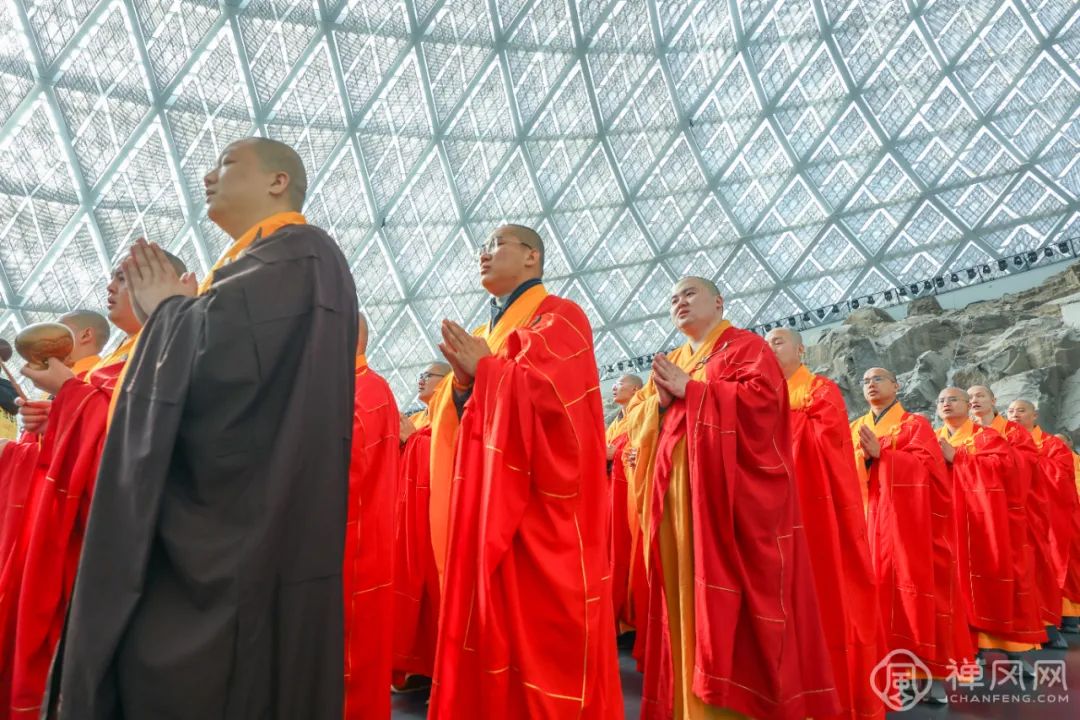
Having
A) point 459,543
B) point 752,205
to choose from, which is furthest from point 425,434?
point 752,205

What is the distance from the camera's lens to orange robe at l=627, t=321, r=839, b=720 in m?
3.90

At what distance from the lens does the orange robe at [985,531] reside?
7828 mm

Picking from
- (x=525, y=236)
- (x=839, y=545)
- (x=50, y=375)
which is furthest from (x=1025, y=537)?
(x=50, y=375)

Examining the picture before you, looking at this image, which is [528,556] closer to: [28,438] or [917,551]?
[28,438]

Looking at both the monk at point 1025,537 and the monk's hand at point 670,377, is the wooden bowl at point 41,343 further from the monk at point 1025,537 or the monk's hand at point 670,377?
the monk at point 1025,537

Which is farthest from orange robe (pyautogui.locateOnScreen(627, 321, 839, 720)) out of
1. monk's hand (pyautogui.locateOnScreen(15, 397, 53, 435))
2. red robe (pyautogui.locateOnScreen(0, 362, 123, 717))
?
monk's hand (pyautogui.locateOnScreen(15, 397, 53, 435))

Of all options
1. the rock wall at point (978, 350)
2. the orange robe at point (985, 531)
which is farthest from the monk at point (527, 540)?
the rock wall at point (978, 350)

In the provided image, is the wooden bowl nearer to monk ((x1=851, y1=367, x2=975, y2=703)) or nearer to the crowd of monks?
the crowd of monks

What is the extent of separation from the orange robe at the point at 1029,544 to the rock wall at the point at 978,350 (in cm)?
1191

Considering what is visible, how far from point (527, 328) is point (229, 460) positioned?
2.12 metres

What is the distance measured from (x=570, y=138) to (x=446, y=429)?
31898 millimetres

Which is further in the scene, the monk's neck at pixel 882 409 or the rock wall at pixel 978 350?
the rock wall at pixel 978 350

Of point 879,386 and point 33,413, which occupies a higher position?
point 879,386

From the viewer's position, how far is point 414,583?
6348 millimetres
